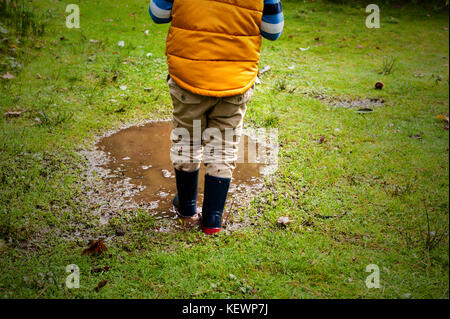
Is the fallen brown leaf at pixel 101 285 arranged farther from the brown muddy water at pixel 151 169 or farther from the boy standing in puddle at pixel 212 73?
the boy standing in puddle at pixel 212 73

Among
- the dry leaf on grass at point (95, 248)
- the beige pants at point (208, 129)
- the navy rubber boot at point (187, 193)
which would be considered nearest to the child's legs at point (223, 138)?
the beige pants at point (208, 129)

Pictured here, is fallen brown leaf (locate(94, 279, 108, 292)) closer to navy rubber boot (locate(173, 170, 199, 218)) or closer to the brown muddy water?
the brown muddy water

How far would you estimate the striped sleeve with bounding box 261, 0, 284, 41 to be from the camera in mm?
2205

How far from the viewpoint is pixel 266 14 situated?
223 centimetres

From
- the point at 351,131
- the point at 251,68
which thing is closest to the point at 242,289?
the point at 251,68

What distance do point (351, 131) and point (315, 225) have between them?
1770mm

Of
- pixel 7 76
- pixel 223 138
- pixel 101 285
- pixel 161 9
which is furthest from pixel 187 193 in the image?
pixel 7 76

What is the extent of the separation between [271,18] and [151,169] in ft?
5.67

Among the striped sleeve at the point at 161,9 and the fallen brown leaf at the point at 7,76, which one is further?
the fallen brown leaf at the point at 7,76

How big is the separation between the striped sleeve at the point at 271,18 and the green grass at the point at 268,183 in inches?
53.2

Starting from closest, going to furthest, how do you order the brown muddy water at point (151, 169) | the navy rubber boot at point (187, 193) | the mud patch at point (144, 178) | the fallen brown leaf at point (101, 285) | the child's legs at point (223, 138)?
the fallen brown leaf at point (101, 285)
the child's legs at point (223, 138)
the navy rubber boot at point (187, 193)
the mud patch at point (144, 178)
the brown muddy water at point (151, 169)

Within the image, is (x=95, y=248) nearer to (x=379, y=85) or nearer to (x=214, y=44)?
(x=214, y=44)

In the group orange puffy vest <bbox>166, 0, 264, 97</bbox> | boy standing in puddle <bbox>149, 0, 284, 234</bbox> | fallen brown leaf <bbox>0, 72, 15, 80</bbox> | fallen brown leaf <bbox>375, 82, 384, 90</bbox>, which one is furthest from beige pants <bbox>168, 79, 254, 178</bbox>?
fallen brown leaf <bbox>375, 82, 384, 90</bbox>

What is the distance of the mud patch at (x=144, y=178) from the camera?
9.05 feet
